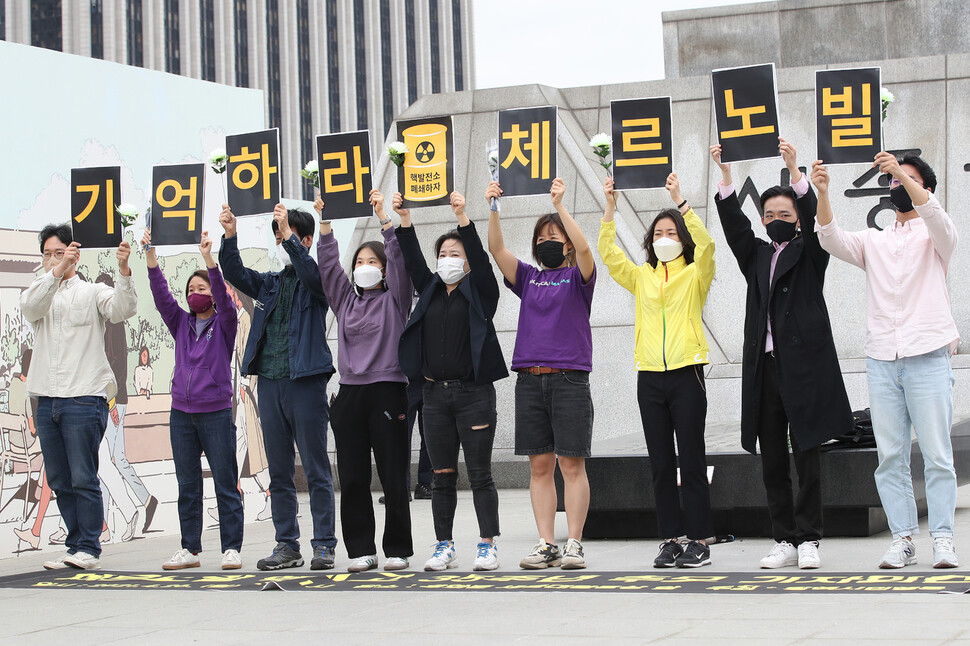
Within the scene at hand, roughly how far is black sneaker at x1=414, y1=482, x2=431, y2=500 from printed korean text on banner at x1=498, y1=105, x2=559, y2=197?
15.7 feet

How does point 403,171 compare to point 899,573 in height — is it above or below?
above

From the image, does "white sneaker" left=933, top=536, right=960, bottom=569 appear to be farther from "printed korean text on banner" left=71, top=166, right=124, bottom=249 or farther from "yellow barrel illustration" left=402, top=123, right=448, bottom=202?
"printed korean text on banner" left=71, top=166, right=124, bottom=249

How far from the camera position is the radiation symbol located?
672cm

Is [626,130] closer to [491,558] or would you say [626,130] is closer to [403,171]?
[403,171]

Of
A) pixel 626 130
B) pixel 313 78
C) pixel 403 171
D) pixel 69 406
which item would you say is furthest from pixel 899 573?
pixel 313 78

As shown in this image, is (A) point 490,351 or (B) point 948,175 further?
(B) point 948,175

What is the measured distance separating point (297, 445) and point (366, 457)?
435 millimetres

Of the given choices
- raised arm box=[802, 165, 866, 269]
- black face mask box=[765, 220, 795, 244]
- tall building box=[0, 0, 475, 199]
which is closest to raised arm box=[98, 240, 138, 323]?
black face mask box=[765, 220, 795, 244]

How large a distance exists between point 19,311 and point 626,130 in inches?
161

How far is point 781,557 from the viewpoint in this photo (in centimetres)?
558

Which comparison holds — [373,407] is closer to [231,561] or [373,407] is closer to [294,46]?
[231,561]

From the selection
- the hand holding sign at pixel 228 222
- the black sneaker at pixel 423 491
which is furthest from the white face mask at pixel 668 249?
the black sneaker at pixel 423 491

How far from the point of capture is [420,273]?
6.37m

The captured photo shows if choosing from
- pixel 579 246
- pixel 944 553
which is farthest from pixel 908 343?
pixel 579 246
